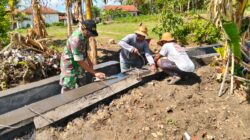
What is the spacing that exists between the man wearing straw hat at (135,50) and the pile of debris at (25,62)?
85.6 inches

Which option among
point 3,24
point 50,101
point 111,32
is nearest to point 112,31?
point 111,32

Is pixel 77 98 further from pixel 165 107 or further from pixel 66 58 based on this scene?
pixel 165 107

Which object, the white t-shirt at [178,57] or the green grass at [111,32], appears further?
the green grass at [111,32]

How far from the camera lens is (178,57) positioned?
593 centimetres

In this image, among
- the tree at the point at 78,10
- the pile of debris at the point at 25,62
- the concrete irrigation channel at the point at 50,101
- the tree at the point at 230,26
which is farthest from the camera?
the tree at the point at 78,10

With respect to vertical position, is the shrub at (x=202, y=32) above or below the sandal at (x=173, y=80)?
above

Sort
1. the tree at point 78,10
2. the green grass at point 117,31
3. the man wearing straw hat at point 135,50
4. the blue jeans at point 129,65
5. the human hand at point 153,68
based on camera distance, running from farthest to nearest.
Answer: the green grass at point 117,31, the tree at point 78,10, the blue jeans at point 129,65, the man wearing straw hat at point 135,50, the human hand at point 153,68

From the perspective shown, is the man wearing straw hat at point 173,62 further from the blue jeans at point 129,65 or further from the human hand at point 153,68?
the blue jeans at point 129,65

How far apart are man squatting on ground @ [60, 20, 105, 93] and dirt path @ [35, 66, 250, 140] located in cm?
73

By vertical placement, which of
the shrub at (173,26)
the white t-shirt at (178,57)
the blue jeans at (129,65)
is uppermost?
the shrub at (173,26)

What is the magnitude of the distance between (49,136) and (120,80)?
6.58ft

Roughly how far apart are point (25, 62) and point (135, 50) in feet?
9.41

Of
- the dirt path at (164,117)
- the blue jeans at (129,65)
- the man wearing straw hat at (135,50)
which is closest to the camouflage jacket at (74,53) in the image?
the dirt path at (164,117)

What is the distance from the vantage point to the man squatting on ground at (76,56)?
4633mm
